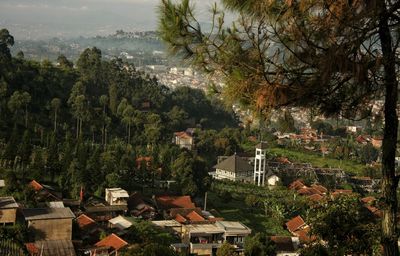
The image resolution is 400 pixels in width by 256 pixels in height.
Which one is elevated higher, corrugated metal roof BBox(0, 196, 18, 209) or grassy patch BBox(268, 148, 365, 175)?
corrugated metal roof BBox(0, 196, 18, 209)

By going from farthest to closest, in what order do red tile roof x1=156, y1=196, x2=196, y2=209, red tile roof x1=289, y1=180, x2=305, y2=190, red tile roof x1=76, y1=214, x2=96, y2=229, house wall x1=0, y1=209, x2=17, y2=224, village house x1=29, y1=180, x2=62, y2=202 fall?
red tile roof x1=289, y1=180, x2=305, y2=190 → red tile roof x1=156, y1=196, x2=196, y2=209 → village house x1=29, y1=180, x2=62, y2=202 → red tile roof x1=76, y1=214, x2=96, y2=229 → house wall x1=0, y1=209, x2=17, y2=224

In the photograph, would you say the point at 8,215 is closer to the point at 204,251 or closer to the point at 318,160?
the point at 204,251

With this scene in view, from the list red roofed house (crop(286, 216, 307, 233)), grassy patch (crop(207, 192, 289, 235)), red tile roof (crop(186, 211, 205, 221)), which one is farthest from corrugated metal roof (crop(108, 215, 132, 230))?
red roofed house (crop(286, 216, 307, 233))

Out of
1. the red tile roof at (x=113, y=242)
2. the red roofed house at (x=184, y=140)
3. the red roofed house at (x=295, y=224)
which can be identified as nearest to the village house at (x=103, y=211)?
the red tile roof at (x=113, y=242)

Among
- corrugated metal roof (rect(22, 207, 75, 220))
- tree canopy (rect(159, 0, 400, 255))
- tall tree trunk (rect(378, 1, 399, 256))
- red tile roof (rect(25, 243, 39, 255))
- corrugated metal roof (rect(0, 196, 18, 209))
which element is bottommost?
red tile roof (rect(25, 243, 39, 255))

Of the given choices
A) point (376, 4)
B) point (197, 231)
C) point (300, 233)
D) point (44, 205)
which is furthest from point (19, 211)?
point (376, 4)

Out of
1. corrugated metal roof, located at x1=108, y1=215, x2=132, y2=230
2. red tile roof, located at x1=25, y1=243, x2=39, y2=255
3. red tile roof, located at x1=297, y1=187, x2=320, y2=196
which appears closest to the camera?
red tile roof, located at x1=25, y1=243, x2=39, y2=255

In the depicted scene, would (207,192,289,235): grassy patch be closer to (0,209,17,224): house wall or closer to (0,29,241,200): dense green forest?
(0,29,241,200): dense green forest

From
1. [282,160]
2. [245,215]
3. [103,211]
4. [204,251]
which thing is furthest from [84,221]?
[282,160]
